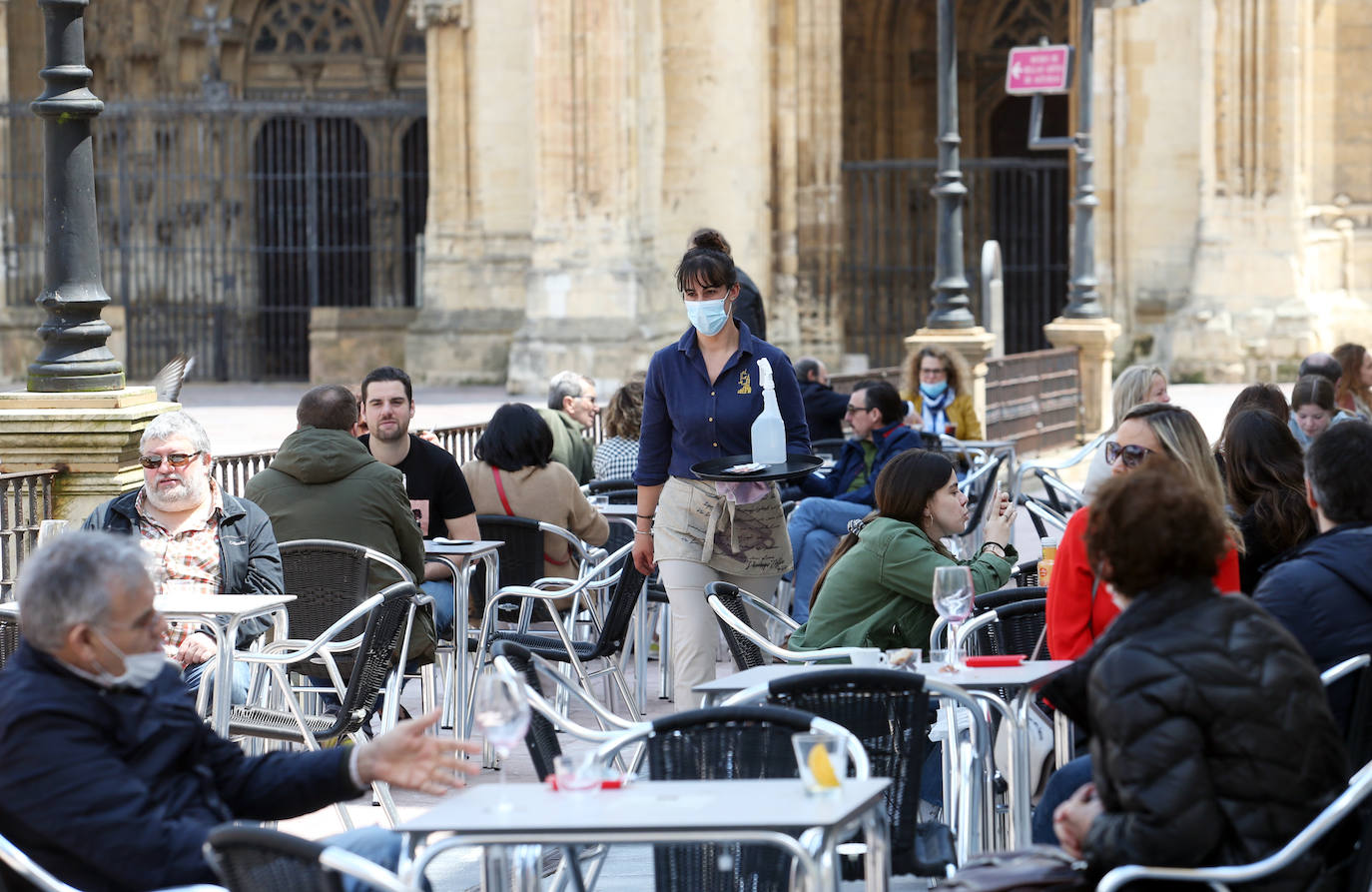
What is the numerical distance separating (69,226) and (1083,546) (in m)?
5.66

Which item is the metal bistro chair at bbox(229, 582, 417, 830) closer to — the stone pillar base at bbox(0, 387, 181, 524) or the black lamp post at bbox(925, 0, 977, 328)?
the stone pillar base at bbox(0, 387, 181, 524)

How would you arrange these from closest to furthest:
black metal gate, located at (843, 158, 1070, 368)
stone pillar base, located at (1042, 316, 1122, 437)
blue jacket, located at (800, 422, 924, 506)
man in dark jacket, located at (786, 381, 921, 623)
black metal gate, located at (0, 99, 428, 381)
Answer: man in dark jacket, located at (786, 381, 921, 623) < blue jacket, located at (800, 422, 924, 506) < stone pillar base, located at (1042, 316, 1122, 437) < black metal gate, located at (843, 158, 1070, 368) < black metal gate, located at (0, 99, 428, 381)

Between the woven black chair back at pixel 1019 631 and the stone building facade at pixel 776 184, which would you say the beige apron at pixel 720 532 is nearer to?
the woven black chair back at pixel 1019 631

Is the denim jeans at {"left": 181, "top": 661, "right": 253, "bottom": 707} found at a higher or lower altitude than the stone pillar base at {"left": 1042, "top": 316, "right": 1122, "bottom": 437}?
lower

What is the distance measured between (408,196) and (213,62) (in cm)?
321

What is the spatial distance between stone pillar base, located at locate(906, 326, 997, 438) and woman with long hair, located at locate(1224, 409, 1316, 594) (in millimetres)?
9424

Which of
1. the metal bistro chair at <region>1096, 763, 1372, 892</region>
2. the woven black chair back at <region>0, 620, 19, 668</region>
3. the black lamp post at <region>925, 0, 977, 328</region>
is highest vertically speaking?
the black lamp post at <region>925, 0, 977, 328</region>

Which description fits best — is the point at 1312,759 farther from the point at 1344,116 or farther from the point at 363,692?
the point at 1344,116

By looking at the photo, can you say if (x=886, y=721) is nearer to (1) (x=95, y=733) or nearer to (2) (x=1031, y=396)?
(1) (x=95, y=733)

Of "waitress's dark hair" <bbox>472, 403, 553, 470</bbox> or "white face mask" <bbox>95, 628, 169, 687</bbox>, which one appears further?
"waitress's dark hair" <bbox>472, 403, 553, 470</bbox>

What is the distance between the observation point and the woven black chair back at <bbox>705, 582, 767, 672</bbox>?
566 cm

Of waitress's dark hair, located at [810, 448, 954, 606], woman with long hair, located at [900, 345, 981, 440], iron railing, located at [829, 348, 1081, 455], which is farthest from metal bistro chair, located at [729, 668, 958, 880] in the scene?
iron railing, located at [829, 348, 1081, 455]

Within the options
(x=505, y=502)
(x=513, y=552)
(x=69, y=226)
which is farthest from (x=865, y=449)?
(x=69, y=226)

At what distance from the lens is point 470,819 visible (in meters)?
3.58
